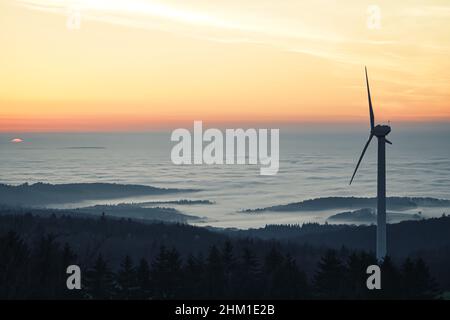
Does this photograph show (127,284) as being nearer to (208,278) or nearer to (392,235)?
(208,278)

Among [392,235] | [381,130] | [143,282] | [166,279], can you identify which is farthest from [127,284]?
[392,235]

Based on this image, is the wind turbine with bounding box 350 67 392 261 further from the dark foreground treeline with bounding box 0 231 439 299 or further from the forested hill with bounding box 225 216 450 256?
the forested hill with bounding box 225 216 450 256

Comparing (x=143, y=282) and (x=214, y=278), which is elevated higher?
(x=214, y=278)

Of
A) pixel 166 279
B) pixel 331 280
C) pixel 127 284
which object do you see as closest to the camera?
pixel 127 284

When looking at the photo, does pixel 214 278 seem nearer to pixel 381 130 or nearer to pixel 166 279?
pixel 166 279

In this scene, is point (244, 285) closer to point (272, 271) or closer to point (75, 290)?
point (272, 271)

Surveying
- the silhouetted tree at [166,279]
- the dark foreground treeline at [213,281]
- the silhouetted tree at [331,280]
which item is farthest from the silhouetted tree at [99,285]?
the silhouetted tree at [331,280]

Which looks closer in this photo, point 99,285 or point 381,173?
point 99,285

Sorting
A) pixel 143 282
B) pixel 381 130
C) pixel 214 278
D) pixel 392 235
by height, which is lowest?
pixel 143 282

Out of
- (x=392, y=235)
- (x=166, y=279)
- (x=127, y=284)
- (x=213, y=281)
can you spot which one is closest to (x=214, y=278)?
(x=213, y=281)

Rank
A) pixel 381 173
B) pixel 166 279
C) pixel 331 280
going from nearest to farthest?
pixel 166 279, pixel 331 280, pixel 381 173

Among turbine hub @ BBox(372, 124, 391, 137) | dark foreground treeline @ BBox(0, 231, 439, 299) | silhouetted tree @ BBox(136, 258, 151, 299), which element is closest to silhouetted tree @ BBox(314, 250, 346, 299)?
dark foreground treeline @ BBox(0, 231, 439, 299)
